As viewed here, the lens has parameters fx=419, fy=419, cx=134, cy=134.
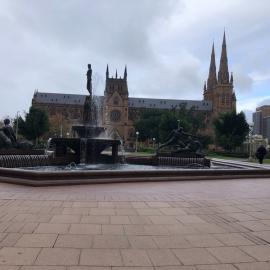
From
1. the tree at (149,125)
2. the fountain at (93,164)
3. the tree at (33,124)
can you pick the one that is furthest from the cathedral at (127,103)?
the fountain at (93,164)

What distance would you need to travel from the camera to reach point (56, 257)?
481 centimetres

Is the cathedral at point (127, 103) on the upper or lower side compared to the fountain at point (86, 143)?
upper

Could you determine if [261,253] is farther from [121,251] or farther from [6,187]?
[6,187]

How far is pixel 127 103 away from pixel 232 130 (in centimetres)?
6024

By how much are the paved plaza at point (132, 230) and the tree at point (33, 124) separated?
73004mm

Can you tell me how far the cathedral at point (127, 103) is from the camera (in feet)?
440

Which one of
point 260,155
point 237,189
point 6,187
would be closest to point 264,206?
point 237,189

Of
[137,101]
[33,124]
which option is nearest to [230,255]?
[33,124]

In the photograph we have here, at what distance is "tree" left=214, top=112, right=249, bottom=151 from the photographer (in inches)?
3135

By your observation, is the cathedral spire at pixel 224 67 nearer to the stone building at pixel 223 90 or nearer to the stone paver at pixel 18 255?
the stone building at pixel 223 90

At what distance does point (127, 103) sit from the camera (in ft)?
449

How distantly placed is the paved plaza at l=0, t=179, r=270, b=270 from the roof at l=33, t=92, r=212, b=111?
132446mm

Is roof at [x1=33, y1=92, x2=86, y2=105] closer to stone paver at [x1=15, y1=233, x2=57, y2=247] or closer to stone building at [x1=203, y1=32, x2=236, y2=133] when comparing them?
stone building at [x1=203, y1=32, x2=236, y2=133]

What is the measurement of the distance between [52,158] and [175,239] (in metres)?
15.2
